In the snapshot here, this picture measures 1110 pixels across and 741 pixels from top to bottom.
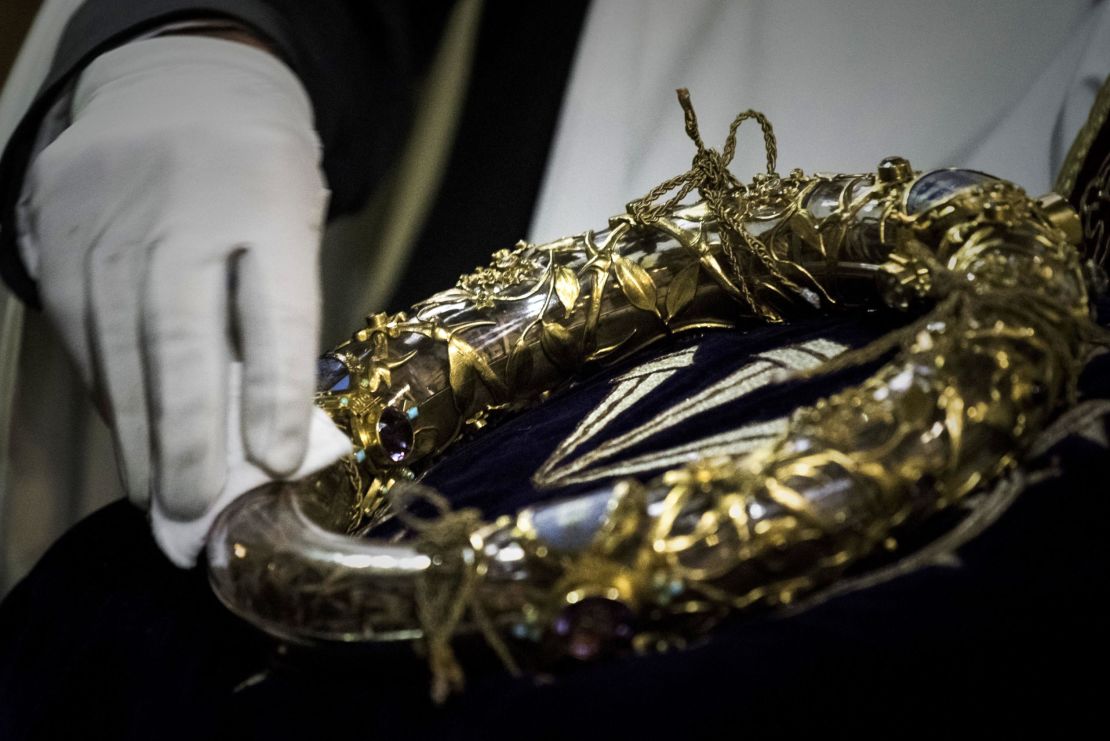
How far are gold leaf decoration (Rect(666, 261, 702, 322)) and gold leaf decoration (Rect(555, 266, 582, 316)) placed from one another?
0.08m

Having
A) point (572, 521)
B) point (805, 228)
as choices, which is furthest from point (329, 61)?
point (572, 521)

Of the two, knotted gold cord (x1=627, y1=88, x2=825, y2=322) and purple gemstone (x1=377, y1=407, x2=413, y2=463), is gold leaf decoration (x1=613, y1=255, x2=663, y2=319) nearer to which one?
knotted gold cord (x1=627, y1=88, x2=825, y2=322)

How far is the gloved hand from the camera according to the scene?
608 millimetres

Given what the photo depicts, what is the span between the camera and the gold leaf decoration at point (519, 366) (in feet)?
2.38

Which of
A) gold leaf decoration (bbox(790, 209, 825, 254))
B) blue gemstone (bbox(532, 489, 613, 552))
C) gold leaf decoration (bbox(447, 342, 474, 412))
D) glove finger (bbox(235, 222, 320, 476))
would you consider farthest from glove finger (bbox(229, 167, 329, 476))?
gold leaf decoration (bbox(790, 209, 825, 254))

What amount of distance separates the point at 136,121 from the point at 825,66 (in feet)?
2.74

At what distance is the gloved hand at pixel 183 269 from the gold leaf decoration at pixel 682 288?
0.28 metres

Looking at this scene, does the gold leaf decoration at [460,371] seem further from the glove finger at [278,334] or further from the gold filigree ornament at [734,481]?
the glove finger at [278,334]

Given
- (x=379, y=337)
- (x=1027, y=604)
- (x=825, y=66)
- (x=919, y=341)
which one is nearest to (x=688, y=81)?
(x=825, y=66)

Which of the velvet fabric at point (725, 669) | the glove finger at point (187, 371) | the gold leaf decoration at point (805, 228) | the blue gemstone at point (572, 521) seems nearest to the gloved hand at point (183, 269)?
the glove finger at point (187, 371)

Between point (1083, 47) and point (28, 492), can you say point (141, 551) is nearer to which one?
point (28, 492)

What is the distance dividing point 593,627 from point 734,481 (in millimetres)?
93

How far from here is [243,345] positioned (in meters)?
0.64

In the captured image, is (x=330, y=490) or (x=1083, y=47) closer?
(x=330, y=490)
